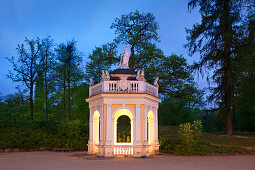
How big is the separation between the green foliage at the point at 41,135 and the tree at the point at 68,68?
765 centimetres

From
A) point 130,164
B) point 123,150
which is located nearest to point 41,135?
point 123,150

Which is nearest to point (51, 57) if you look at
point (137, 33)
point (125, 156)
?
point (137, 33)

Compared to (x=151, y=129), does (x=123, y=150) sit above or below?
below

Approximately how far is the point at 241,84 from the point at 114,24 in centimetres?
1984

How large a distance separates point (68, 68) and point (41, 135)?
41.7 ft

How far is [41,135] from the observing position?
27.6 metres

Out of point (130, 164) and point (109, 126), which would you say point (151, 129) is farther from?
point (130, 164)

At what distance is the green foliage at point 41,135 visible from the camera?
2534cm

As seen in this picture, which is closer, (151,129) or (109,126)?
(109,126)

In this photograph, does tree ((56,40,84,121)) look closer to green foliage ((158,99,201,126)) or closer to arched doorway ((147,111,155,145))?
arched doorway ((147,111,155,145))

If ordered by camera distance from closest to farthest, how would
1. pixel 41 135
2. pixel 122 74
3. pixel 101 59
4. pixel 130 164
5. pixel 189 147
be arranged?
pixel 130 164, pixel 122 74, pixel 189 147, pixel 41 135, pixel 101 59

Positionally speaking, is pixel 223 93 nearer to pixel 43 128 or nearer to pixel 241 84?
pixel 241 84

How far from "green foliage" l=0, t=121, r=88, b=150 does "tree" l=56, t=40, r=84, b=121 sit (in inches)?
301

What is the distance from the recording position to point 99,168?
13.0 metres
